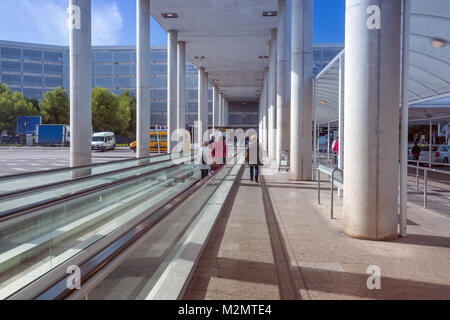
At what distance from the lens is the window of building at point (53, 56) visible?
7038 centimetres

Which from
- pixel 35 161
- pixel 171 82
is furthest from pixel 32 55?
pixel 35 161

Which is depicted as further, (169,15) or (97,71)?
(97,71)

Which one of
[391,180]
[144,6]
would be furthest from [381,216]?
[144,6]

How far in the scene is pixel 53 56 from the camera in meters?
70.8

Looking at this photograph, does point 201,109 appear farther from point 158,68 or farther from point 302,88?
point 302,88

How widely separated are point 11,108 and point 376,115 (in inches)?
2557

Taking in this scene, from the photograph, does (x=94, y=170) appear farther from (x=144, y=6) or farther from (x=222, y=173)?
(x=144, y=6)

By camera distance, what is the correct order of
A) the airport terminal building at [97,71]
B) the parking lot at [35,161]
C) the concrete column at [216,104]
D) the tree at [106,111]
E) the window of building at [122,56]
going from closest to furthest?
the parking lot at [35,161], the tree at [106,111], the concrete column at [216,104], the window of building at [122,56], the airport terminal building at [97,71]

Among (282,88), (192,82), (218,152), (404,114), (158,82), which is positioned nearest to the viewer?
(404,114)

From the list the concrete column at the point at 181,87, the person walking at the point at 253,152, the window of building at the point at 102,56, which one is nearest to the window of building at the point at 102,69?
the window of building at the point at 102,56

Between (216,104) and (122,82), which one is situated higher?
(122,82)

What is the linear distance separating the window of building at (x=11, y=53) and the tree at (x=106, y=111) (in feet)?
78.1

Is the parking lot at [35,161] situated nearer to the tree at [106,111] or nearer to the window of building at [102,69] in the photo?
the tree at [106,111]

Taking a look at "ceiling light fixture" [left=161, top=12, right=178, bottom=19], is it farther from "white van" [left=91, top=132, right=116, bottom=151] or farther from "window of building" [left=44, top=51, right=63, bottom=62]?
"window of building" [left=44, top=51, right=63, bottom=62]
